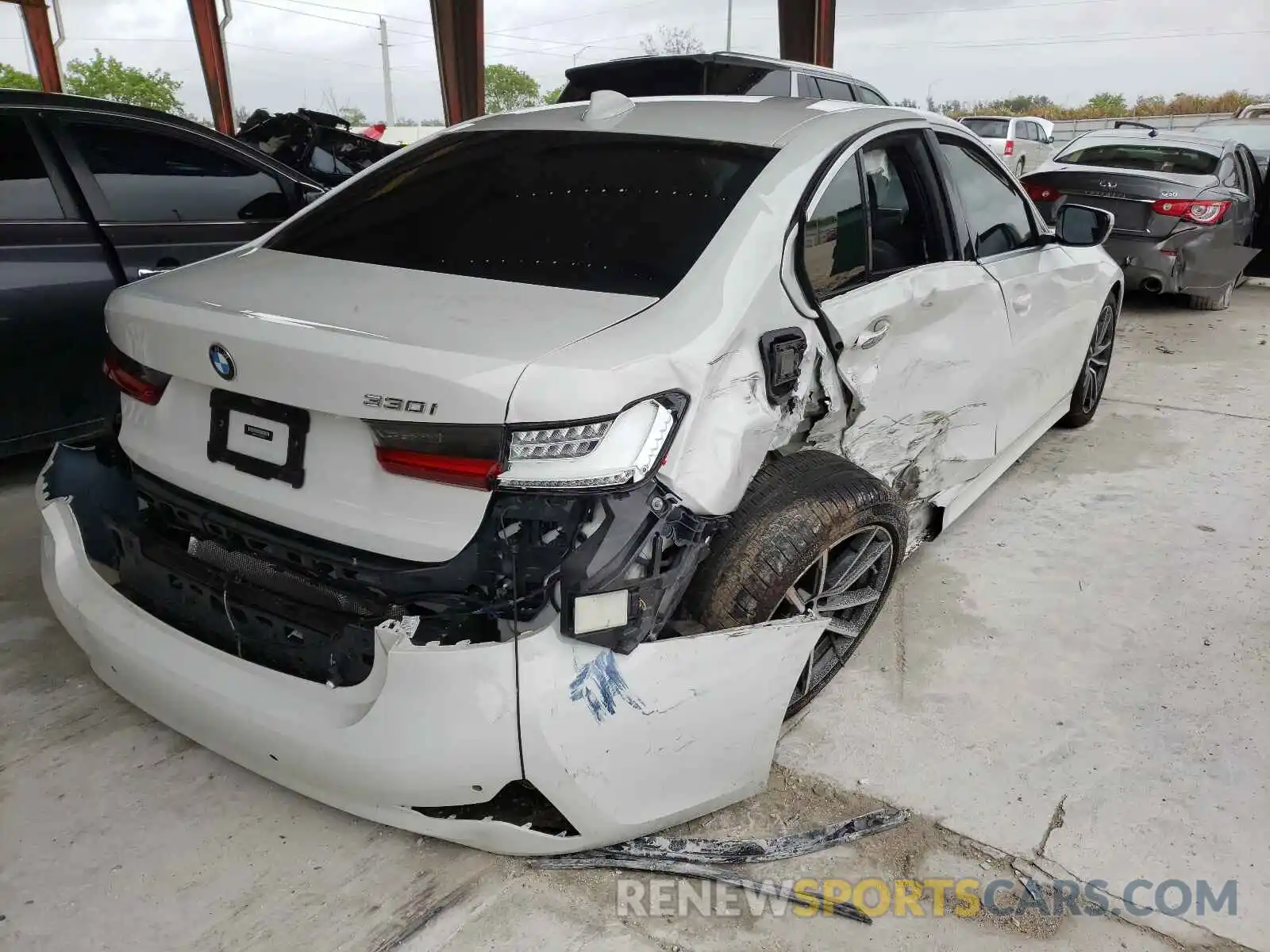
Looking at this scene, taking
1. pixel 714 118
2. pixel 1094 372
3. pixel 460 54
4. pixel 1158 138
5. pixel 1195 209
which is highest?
pixel 460 54

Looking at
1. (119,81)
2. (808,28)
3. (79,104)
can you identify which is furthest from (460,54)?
(119,81)

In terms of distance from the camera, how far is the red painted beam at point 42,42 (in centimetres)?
2094

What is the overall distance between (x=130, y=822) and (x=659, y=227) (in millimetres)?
1749

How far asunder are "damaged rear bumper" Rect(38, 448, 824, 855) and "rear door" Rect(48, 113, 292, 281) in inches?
92.8

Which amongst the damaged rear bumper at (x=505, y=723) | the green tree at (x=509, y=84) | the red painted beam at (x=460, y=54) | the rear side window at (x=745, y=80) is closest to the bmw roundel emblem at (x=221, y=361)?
the damaged rear bumper at (x=505, y=723)

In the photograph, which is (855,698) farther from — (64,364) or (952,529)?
(64,364)

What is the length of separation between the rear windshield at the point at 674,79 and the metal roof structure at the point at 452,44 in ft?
30.5

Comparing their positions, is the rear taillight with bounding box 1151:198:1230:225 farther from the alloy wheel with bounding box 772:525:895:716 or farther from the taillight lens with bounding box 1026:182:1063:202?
the alloy wheel with bounding box 772:525:895:716

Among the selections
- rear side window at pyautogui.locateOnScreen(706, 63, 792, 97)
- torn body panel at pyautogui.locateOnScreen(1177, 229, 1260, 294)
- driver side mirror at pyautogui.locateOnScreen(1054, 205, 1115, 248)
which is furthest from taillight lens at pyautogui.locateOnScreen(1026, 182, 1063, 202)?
driver side mirror at pyautogui.locateOnScreen(1054, 205, 1115, 248)

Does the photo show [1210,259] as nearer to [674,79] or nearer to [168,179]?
[674,79]

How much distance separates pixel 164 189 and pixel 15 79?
94.4 ft

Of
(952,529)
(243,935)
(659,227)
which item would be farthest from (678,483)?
(952,529)

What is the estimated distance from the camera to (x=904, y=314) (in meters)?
2.59

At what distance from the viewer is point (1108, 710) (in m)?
2.56
